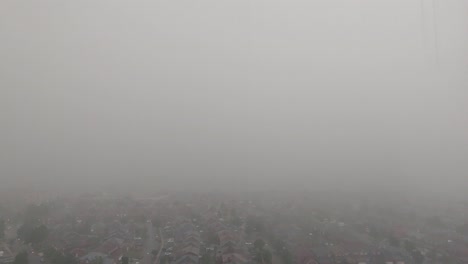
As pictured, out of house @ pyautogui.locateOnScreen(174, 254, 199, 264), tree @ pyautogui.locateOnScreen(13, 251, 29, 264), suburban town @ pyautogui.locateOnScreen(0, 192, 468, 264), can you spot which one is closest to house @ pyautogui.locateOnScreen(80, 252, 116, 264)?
suburban town @ pyautogui.locateOnScreen(0, 192, 468, 264)

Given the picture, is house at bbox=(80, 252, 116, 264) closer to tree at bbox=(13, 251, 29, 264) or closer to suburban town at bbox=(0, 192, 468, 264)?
suburban town at bbox=(0, 192, 468, 264)

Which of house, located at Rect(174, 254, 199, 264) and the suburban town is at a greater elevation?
the suburban town

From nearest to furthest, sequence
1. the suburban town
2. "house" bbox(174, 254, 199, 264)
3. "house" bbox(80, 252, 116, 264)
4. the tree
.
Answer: the tree < "house" bbox(174, 254, 199, 264) < "house" bbox(80, 252, 116, 264) < the suburban town

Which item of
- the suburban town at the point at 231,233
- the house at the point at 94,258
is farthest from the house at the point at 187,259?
the house at the point at 94,258

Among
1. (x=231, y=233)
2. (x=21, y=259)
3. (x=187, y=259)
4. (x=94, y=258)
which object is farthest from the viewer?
(x=231, y=233)

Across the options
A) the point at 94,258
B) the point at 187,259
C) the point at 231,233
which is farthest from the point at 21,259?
the point at 231,233

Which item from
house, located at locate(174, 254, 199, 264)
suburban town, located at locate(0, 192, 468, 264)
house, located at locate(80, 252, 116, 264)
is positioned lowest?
house, located at locate(80, 252, 116, 264)

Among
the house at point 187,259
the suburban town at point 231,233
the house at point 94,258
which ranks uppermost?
the suburban town at point 231,233

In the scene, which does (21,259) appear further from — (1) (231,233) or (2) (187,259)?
(1) (231,233)

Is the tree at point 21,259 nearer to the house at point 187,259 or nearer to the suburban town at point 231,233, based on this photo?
the suburban town at point 231,233
